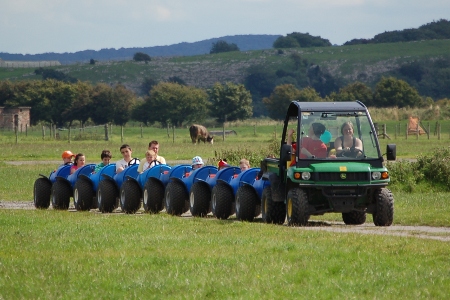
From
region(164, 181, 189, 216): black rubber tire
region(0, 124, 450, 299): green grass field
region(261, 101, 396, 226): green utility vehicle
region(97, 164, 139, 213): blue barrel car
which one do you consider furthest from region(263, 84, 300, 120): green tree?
region(261, 101, 396, 226): green utility vehicle

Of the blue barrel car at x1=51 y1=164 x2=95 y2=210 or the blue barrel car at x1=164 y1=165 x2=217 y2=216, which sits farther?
the blue barrel car at x1=51 y1=164 x2=95 y2=210

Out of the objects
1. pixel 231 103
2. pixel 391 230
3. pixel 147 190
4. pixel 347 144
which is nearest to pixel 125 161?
pixel 147 190

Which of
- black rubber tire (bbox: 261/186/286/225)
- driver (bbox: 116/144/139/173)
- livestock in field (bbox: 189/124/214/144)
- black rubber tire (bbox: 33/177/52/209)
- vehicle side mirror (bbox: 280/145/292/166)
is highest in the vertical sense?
vehicle side mirror (bbox: 280/145/292/166)

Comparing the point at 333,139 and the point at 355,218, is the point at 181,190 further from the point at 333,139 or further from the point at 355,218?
the point at 333,139

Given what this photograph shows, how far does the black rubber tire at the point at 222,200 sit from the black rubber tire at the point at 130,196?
2.97 m

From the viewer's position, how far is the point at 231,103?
117250mm

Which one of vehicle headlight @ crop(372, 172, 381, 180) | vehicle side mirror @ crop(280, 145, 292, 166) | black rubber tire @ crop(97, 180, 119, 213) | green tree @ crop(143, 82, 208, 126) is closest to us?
vehicle side mirror @ crop(280, 145, 292, 166)

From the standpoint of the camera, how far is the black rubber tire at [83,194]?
23938 millimetres

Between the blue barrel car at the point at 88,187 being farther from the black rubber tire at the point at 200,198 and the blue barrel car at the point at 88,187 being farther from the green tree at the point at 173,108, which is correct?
the green tree at the point at 173,108

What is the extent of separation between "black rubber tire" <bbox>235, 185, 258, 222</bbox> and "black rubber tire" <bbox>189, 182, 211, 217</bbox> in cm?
153

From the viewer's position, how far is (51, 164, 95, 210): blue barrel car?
2464 centimetres

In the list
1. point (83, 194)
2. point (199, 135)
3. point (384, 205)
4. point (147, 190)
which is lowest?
point (199, 135)

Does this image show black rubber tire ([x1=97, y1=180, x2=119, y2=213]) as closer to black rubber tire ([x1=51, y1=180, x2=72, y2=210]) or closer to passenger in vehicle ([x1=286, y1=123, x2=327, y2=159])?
black rubber tire ([x1=51, y1=180, x2=72, y2=210])

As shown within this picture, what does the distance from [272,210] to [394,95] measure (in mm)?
100779
